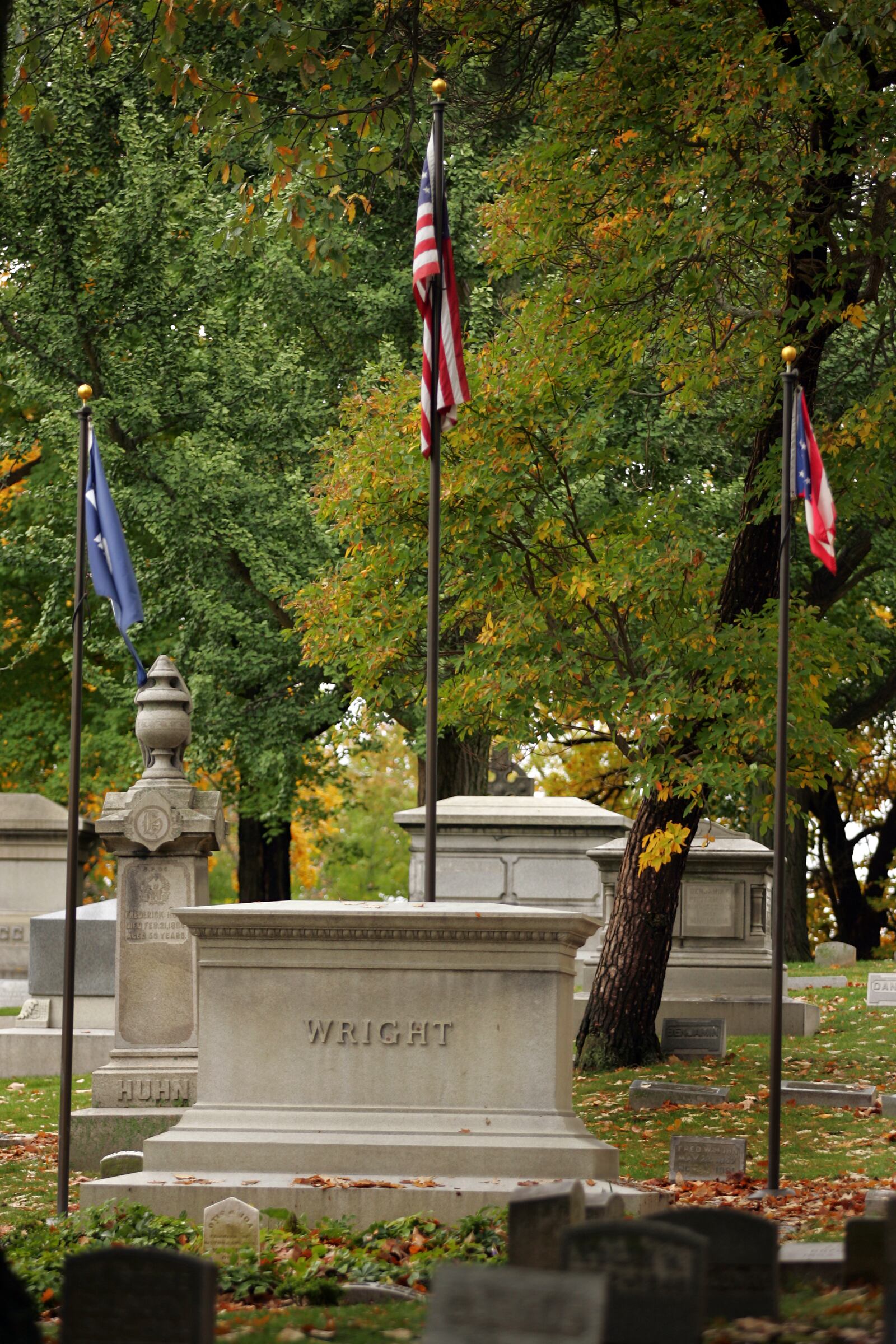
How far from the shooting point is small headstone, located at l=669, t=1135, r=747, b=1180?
1098 centimetres

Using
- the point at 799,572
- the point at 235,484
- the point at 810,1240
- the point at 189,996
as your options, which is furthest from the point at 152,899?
the point at 799,572

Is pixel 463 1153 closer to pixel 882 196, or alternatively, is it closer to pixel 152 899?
pixel 152 899

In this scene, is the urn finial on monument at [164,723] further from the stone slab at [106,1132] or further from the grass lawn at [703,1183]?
the grass lawn at [703,1183]

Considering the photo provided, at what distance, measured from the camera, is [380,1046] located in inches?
397

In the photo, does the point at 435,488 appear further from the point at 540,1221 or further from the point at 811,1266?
the point at 811,1266

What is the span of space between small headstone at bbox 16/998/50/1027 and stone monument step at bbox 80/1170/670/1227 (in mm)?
8320

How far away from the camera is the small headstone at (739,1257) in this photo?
6.00 metres

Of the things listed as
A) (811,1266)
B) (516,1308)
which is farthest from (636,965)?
(516,1308)

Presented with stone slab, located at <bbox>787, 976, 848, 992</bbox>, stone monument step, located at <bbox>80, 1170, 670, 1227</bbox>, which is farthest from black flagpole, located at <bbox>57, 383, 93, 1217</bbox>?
stone slab, located at <bbox>787, 976, 848, 992</bbox>

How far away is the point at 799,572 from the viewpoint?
24516 mm

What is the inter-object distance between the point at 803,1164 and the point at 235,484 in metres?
14.9

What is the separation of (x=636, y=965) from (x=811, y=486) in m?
6.23

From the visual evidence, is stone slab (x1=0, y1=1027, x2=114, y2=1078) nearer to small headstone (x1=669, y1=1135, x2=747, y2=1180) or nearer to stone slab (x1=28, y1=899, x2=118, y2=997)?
stone slab (x1=28, y1=899, x2=118, y2=997)

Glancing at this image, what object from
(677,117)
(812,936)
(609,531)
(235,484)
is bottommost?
(812,936)
